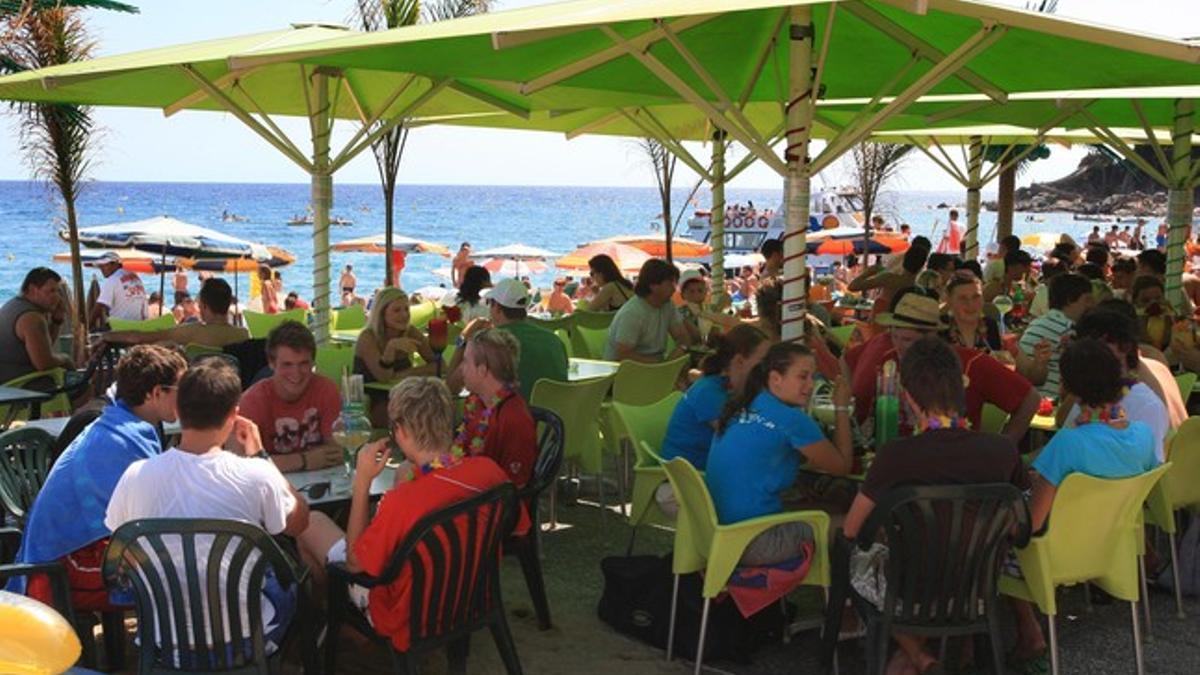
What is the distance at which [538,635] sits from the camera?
4992 millimetres

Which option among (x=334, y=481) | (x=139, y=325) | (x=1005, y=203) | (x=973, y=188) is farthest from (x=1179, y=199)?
(x=1005, y=203)

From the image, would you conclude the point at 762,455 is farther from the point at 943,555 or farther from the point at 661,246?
the point at 661,246

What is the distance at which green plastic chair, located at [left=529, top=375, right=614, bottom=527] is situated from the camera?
6164 millimetres

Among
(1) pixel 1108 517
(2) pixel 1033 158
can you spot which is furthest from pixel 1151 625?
(2) pixel 1033 158

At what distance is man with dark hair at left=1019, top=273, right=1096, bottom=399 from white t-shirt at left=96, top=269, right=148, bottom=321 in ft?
31.5

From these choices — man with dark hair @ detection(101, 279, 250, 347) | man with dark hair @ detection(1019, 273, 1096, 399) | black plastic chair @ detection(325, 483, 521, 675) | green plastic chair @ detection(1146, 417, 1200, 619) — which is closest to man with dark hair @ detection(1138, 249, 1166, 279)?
man with dark hair @ detection(1019, 273, 1096, 399)

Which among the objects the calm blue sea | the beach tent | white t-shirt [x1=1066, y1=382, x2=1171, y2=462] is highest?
the beach tent

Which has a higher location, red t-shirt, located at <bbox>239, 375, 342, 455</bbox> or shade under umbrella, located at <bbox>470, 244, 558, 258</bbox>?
red t-shirt, located at <bbox>239, 375, 342, 455</bbox>

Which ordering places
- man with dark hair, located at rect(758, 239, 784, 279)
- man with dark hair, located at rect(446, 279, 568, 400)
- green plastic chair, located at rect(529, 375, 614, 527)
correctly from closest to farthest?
green plastic chair, located at rect(529, 375, 614, 527) < man with dark hair, located at rect(446, 279, 568, 400) < man with dark hair, located at rect(758, 239, 784, 279)

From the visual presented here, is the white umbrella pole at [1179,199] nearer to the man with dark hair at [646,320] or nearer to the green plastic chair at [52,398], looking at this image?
the man with dark hair at [646,320]

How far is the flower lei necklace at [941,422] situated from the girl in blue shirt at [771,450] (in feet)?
1.42

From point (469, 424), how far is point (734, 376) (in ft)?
3.55

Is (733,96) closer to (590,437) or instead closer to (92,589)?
(590,437)

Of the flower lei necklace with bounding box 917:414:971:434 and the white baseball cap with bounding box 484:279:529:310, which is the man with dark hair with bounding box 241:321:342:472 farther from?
the flower lei necklace with bounding box 917:414:971:434
